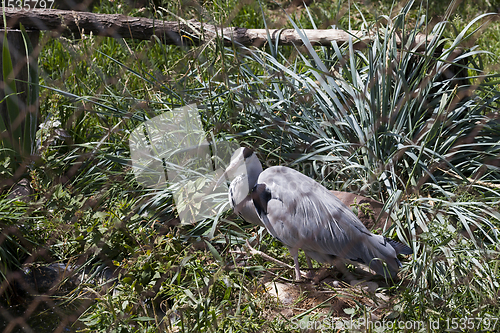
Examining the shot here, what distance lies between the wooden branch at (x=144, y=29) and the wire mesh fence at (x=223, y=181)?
1cm

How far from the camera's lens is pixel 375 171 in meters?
2.33

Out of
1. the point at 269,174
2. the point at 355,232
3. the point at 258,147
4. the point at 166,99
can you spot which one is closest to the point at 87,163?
the point at 166,99

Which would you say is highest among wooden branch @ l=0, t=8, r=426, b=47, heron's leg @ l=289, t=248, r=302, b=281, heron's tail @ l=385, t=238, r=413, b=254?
wooden branch @ l=0, t=8, r=426, b=47

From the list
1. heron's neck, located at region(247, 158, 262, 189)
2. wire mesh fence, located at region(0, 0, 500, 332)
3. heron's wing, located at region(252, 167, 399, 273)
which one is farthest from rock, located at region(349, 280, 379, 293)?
heron's neck, located at region(247, 158, 262, 189)

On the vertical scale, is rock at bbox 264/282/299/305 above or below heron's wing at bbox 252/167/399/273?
below

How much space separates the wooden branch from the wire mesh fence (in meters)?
0.01

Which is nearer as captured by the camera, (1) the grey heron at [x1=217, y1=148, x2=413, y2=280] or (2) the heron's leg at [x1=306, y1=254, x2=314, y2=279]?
(1) the grey heron at [x1=217, y1=148, x2=413, y2=280]

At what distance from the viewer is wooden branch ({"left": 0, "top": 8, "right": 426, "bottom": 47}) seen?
2.63 metres

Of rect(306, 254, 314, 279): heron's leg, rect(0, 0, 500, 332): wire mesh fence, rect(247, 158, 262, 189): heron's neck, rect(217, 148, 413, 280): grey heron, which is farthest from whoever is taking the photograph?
rect(247, 158, 262, 189): heron's neck

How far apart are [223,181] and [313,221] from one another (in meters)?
0.56

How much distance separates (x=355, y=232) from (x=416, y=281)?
0.32m

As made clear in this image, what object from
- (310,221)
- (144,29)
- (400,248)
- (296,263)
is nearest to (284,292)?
(296,263)

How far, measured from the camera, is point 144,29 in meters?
2.82

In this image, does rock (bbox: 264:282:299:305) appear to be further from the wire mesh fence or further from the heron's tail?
the heron's tail
